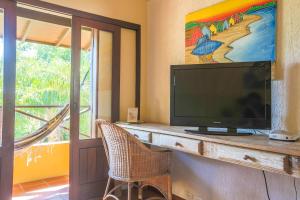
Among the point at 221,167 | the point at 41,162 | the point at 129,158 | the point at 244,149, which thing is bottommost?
the point at 41,162

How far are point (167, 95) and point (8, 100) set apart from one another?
1591 millimetres

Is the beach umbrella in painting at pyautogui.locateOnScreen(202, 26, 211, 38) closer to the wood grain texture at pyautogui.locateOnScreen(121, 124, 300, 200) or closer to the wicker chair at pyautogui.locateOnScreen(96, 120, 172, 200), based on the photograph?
the wood grain texture at pyautogui.locateOnScreen(121, 124, 300, 200)

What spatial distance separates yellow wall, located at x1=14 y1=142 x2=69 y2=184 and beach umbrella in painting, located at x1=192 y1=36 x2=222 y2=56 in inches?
93.2

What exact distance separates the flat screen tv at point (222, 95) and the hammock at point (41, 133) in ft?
5.84

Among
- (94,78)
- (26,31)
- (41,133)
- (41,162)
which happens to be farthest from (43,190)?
(26,31)

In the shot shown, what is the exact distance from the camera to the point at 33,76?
4.04 meters

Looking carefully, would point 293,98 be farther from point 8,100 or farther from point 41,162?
point 41,162

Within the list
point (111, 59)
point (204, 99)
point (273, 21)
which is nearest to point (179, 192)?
point (204, 99)

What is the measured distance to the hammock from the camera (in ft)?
9.31

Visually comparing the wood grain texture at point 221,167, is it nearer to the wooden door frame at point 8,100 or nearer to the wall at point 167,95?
the wall at point 167,95

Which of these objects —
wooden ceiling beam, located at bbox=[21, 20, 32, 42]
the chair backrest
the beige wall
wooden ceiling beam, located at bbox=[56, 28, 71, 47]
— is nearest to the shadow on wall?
the chair backrest

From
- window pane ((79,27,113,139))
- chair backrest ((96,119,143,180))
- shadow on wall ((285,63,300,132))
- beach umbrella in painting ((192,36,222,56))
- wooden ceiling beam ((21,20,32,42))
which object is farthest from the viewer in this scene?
wooden ceiling beam ((21,20,32,42))

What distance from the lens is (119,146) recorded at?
2029 millimetres

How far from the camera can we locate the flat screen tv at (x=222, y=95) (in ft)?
5.74
